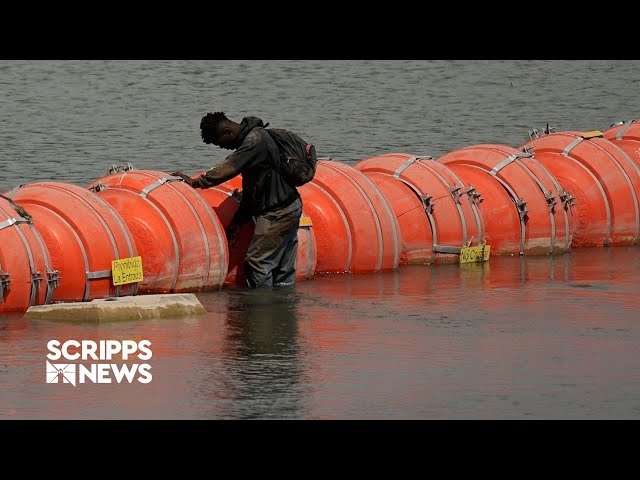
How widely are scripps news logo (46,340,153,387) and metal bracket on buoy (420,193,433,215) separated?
16.8 feet

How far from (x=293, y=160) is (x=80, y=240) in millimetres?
2464

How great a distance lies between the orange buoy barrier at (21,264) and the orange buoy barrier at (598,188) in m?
7.11

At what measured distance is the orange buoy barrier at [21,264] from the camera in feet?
47.6

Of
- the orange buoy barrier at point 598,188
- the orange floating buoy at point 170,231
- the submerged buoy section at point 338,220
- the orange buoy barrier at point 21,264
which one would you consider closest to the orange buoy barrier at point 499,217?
the submerged buoy section at point 338,220

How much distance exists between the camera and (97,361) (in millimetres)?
13031

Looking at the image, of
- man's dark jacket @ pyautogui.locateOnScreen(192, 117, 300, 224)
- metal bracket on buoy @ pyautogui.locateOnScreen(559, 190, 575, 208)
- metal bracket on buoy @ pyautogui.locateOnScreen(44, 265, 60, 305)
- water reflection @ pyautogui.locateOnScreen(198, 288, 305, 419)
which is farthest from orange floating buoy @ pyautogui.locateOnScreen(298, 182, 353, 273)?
metal bracket on buoy @ pyautogui.locateOnScreen(44, 265, 60, 305)

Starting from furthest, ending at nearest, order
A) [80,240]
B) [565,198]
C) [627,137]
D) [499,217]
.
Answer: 1. [627,137]
2. [565,198]
3. [499,217]
4. [80,240]

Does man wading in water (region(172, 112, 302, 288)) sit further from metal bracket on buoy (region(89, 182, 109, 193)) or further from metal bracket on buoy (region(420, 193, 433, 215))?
metal bracket on buoy (region(420, 193, 433, 215))

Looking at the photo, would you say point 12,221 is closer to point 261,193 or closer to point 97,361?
point 97,361

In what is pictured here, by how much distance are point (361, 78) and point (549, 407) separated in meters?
29.3

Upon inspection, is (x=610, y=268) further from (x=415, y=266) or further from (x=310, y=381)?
(x=310, y=381)

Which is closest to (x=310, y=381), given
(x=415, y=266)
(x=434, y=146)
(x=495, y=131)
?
(x=415, y=266)

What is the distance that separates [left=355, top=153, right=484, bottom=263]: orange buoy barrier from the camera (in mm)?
18062

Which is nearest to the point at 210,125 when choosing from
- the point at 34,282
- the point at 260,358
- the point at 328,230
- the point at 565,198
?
the point at 328,230
